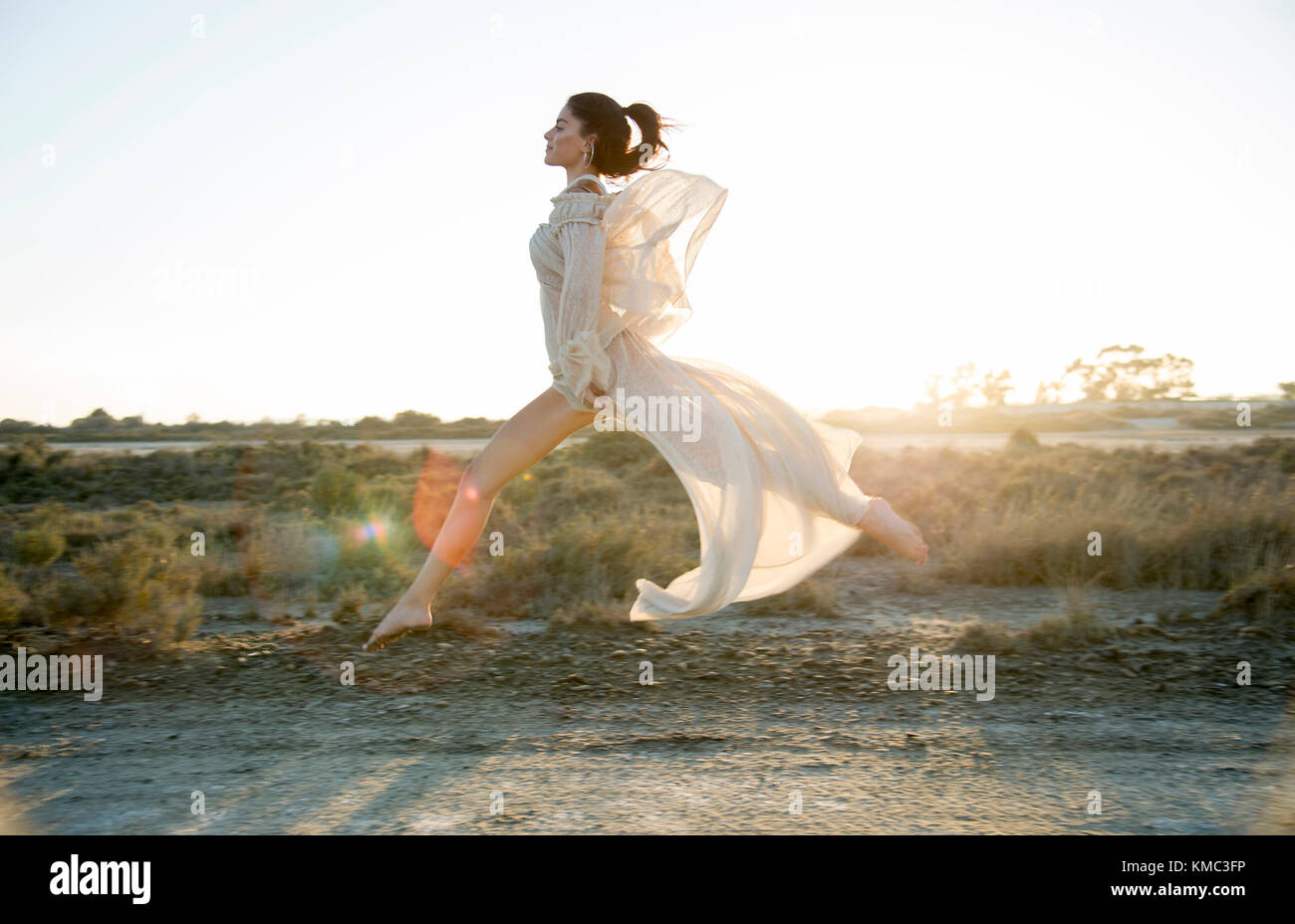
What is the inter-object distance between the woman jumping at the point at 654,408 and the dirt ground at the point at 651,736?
62 centimetres

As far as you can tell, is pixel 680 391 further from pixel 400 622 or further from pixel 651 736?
pixel 400 622

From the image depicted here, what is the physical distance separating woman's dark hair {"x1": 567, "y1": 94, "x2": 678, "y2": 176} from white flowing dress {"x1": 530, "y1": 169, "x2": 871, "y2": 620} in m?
0.21

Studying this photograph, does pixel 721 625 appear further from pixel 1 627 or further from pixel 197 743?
pixel 1 627

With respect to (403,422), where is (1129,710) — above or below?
below

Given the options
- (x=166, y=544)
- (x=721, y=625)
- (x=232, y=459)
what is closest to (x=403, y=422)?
(x=232, y=459)

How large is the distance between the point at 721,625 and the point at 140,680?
11.0 feet

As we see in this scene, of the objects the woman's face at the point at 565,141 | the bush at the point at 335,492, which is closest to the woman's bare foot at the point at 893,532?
the woman's face at the point at 565,141

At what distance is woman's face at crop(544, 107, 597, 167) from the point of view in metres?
4.11

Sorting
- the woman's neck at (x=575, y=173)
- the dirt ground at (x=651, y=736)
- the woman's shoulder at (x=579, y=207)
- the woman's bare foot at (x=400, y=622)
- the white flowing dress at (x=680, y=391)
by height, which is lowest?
the dirt ground at (x=651, y=736)

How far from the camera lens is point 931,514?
31.3 ft

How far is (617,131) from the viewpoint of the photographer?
419 cm

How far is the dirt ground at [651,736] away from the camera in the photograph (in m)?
3.29

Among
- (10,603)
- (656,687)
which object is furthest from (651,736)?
(10,603)

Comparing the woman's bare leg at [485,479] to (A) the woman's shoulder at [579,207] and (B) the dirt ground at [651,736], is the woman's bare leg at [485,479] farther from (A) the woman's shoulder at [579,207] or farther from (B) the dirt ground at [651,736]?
(A) the woman's shoulder at [579,207]
